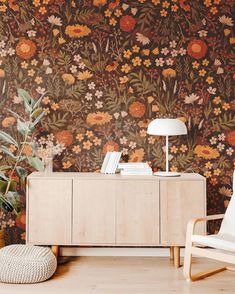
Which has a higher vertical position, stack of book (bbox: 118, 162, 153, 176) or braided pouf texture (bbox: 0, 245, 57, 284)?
stack of book (bbox: 118, 162, 153, 176)

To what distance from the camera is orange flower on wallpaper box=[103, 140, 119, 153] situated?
3941mm

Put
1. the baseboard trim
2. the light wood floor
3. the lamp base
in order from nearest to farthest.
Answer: the light wood floor, the lamp base, the baseboard trim

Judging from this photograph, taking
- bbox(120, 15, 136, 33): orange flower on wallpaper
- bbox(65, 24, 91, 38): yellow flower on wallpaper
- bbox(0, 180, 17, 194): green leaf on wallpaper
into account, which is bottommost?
bbox(0, 180, 17, 194): green leaf on wallpaper

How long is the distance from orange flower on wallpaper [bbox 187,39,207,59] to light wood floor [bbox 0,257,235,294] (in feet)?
6.18

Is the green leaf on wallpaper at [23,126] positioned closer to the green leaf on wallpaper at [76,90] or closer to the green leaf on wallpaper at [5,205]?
the green leaf on wallpaper at [76,90]

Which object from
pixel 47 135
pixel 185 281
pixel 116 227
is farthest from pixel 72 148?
pixel 185 281

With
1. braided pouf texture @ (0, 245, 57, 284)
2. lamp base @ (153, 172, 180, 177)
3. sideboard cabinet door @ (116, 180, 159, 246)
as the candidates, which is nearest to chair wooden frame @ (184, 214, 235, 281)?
sideboard cabinet door @ (116, 180, 159, 246)

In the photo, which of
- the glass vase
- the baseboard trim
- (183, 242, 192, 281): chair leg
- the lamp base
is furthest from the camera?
the baseboard trim

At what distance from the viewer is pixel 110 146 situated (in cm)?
394

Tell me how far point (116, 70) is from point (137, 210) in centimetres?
133

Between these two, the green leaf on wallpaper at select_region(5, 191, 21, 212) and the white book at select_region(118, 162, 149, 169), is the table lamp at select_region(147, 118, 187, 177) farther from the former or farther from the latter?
the green leaf on wallpaper at select_region(5, 191, 21, 212)

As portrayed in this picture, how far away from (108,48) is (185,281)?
2170mm

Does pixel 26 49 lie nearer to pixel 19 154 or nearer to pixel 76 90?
pixel 76 90

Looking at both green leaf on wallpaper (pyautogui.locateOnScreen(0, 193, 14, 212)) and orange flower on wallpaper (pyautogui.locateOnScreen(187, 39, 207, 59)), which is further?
orange flower on wallpaper (pyautogui.locateOnScreen(187, 39, 207, 59))
